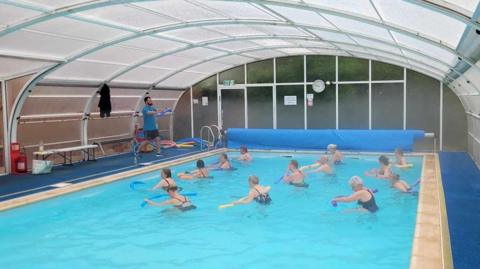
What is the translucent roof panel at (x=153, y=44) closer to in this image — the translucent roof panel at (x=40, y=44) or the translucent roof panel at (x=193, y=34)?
the translucent roof panel at (x=193, y=34)

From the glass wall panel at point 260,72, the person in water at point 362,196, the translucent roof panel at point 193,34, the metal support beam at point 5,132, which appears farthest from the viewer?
the glass wall panel at point 260,72

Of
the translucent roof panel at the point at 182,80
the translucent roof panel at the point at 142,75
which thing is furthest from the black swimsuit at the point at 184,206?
the translucent roof panel at the point at 182,80

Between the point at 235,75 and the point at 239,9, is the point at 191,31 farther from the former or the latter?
the point at 235,75

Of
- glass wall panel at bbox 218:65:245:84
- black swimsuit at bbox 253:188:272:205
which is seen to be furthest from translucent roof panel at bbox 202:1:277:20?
glass wall panel at bbox 218:65:245:84

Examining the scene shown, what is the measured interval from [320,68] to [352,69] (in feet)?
4.14

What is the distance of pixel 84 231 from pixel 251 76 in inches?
505

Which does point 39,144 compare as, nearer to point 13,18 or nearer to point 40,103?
point 40,103

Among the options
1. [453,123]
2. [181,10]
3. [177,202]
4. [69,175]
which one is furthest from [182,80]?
[177,202]

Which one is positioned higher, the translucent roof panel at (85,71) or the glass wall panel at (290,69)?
the glass wall panel at (290,69)

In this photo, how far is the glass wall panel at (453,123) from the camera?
1606 centimetres

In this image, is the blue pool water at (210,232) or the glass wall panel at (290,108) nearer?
the blue pool water at (210,232)

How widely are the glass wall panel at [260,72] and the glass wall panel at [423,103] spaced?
5.47 m

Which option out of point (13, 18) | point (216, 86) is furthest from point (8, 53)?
point (216, 86)

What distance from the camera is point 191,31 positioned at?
11.3 metres
